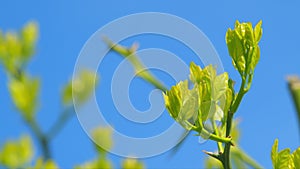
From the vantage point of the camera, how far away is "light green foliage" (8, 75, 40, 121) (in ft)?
6.99

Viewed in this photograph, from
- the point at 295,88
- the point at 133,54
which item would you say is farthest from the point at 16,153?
the point at 295,88

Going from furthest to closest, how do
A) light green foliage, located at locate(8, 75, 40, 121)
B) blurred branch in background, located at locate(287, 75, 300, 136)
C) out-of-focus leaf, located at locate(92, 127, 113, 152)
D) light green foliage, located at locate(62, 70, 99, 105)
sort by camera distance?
light green foliage, located at locate(62, 70, 99, 105) → light green foliage, located at locate(8, 75, 40, 121) → out-of-focus leaf, located at locate(92, 127, 113, 152) → blurred branch in background, located at locate(287, 75, 300, 136)

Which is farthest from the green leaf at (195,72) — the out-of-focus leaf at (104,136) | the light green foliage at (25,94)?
the light green foliage at (25,94)

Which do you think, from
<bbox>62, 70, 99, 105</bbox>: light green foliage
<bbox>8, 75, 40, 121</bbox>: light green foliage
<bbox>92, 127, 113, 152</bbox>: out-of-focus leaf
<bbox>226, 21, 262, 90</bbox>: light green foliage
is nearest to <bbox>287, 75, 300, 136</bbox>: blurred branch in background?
<bbox>226, 21, 262, 90</bbox>: light green foliage

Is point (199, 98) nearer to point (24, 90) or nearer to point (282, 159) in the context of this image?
point (282, 159)

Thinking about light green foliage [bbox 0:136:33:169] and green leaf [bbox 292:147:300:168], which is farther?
light green foliage [bbox 0:136:33:169]

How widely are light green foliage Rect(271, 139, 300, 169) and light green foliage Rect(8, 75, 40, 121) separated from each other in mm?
1641

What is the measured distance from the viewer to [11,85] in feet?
6.98

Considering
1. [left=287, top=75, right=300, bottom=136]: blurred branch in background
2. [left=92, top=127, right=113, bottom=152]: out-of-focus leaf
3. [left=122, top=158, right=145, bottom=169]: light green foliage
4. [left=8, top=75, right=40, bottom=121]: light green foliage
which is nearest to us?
[left=287, top=75, right=300, bottom=136]: blurred branch in background

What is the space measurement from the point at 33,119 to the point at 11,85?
174mm

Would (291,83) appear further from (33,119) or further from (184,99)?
(33,119)

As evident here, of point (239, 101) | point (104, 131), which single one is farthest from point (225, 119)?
point (104, 131)

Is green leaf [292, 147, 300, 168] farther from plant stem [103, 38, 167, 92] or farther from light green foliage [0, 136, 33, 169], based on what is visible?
light green foliage [0, 136, 33, 169]

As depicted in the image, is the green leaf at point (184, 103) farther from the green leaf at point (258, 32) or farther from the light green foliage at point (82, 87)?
the light green foliage at point (82, 87)
